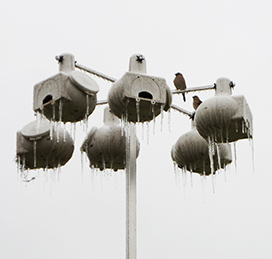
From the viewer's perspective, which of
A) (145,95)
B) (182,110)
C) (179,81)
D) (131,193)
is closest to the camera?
(145,95)

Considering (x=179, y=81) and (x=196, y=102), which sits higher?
(x=179, y=81)

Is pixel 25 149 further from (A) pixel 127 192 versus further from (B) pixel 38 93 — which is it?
(A) pixel 127 192

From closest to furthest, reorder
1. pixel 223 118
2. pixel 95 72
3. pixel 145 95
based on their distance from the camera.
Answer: pixel 145 95 < pixel 223 118 < pixel 95 72

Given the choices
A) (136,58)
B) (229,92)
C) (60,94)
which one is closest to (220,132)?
(229,92)

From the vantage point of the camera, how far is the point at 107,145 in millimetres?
13078

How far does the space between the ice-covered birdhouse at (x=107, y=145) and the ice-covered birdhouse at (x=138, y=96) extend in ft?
3.30

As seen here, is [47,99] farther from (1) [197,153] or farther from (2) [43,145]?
(1) [197,153]

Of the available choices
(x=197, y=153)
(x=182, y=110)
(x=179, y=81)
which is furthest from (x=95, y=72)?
(x=179, y=81)

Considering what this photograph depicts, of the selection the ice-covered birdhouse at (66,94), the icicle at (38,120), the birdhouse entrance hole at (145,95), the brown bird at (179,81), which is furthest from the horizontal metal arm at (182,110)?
the icicle at (38,120)

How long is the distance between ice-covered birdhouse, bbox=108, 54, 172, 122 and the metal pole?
0.47m

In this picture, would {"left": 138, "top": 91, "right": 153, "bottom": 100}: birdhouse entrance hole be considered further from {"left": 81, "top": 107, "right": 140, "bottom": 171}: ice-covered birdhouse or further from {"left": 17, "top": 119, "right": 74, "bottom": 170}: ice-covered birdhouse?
{"left": 17, "top": 119, "right": 74, "bottom": 170}: ice-covered birdhouse

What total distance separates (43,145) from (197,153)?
2406 mm

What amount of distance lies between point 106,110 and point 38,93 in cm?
158

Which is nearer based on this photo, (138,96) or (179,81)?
(138,96)
